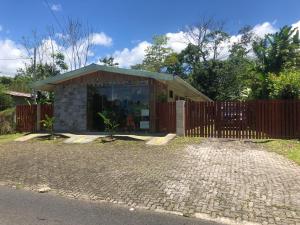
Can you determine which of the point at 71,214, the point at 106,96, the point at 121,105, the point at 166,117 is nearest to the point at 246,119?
the point at 166,117

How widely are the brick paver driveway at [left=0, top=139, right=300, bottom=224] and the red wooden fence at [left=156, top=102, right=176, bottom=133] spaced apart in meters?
3.65

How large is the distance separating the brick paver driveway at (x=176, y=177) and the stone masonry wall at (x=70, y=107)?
605 centimetres

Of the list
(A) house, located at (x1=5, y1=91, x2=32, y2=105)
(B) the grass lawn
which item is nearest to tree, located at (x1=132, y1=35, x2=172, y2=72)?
(A) house, located at (x1=5, y1=91, x2=32, y2=105)

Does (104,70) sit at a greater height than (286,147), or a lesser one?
greater

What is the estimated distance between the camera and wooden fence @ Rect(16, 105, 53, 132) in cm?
2058

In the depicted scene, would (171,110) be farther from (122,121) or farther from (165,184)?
(165,184)

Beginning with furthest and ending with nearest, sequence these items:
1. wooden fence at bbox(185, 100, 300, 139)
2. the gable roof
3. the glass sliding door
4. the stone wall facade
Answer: the stone wall facade → the glass sliding door → the gable roof → wooden fence at bbox(185, 100, 300, 139)

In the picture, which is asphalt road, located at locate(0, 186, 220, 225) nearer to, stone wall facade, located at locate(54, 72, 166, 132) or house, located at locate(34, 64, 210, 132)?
house, located at locate(34, 64, 210, 132)

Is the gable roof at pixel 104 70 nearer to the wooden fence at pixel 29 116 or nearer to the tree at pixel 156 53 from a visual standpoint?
the wooden fence at pixel 29 116

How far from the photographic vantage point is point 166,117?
685 inches

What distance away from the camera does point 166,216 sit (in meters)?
6.30

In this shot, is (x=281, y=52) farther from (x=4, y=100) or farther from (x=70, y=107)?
(x=4, y=100)

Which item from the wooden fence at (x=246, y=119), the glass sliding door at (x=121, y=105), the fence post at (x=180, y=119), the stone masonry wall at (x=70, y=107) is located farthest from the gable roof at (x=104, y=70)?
the wooden fence at (x=246, y=119)

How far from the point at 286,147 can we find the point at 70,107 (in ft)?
37.3
